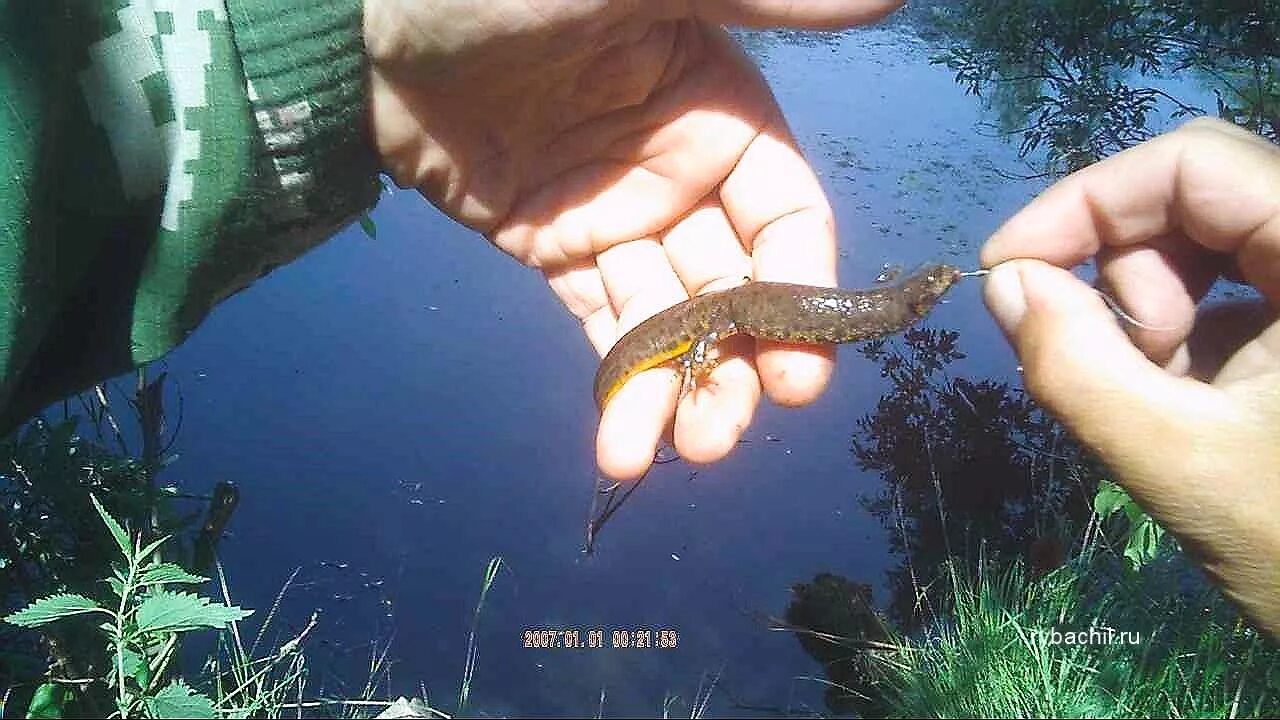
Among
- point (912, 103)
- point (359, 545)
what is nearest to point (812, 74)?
point (912, 103)

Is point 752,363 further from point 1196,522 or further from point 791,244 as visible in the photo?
point 1196,522

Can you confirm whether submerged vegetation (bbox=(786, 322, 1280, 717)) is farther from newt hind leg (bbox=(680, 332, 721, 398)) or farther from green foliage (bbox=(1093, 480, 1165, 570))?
newt hind leg (bbox=(680, 332, 721, 398))

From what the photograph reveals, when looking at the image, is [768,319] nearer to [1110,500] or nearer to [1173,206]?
[1173,206]

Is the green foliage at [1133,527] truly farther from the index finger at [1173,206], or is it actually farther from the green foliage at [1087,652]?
the index finger at [1173,206]

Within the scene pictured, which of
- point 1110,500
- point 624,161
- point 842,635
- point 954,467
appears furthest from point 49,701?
point 954,467

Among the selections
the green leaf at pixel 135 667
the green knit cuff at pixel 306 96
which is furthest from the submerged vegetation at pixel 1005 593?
the green leaf at pixel 135 667

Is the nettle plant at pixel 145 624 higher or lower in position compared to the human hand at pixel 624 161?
lower
